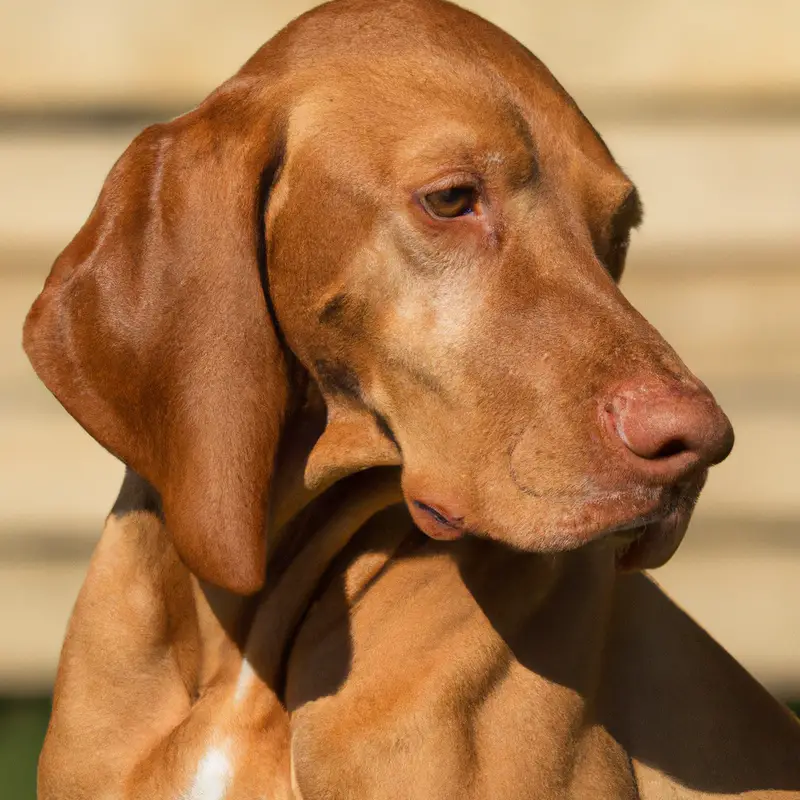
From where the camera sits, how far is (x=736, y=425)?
201 inches

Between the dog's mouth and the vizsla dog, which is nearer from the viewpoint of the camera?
the dog's mouth

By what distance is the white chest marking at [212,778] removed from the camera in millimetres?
2467

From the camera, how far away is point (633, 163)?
16.2 feet

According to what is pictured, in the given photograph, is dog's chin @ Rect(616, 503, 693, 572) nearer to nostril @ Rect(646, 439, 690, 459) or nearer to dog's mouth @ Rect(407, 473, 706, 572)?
dog's mouth @ Rect(407, 473, 706, 572)

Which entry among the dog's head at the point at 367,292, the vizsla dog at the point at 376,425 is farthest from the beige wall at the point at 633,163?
the dog's head at the point at 367,292

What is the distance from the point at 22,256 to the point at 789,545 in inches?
128

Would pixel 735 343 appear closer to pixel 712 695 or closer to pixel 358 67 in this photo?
pixel 712 695

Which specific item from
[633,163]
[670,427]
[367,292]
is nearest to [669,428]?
[670,427]

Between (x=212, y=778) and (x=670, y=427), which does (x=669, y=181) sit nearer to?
(x=670, y=427)

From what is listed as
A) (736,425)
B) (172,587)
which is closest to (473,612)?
(172,587)

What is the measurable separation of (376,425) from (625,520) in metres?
0.56

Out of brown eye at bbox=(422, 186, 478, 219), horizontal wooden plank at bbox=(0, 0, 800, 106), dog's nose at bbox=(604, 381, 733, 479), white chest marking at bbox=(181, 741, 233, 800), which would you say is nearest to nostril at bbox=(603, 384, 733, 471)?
dog's nose at bbox=(604, 381, 733, 479)

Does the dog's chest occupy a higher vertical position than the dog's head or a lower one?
lower

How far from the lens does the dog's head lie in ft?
7.47
